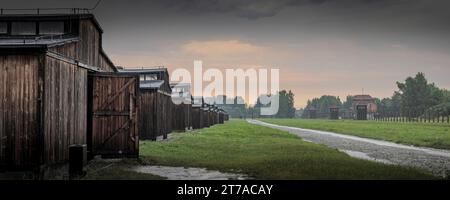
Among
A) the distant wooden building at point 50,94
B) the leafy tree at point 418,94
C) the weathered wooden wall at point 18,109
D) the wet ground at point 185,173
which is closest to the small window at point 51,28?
the distant wooden building at point 50,94

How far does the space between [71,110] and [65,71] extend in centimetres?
176

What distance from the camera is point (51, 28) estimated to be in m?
22.2

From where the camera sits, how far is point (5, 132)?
646 inches

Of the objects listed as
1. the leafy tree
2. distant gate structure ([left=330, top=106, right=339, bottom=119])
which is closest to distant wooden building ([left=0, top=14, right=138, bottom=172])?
the leafy tree

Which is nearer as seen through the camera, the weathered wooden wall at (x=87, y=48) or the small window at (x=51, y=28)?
the weathered wooden wall at (x=87, y=48)

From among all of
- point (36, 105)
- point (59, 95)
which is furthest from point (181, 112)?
point (36, 105)

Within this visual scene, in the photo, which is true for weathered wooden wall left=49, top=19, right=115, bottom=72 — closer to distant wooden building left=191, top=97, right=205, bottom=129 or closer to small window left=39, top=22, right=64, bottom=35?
small window left=39, top=22, right=64, bottom=35

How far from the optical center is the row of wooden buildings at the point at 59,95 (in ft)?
53.6

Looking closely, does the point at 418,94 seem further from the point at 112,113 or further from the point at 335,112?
the point at 112,113

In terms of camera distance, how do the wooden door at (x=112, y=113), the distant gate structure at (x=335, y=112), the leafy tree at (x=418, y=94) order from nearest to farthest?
the wooden door at (x=112, y=113) → the leafy tree at (x=418, y=94) → the distant gate structure at (x=335, y=112)

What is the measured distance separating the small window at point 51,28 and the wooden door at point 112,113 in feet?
8.91

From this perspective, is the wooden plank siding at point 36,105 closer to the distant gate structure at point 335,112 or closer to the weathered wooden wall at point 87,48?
the weathered wooden wall at point 87,48
